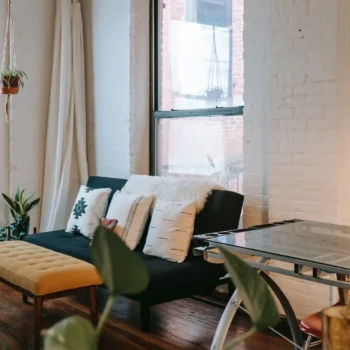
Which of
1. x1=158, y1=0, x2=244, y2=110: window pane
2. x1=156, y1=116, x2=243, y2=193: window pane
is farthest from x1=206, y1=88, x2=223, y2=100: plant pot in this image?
x1=156, y1=116, x2=243, y2=193: window pane

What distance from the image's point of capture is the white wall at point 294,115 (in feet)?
9.08

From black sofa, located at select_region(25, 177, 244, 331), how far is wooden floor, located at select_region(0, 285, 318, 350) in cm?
15

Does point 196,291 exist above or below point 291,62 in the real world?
below

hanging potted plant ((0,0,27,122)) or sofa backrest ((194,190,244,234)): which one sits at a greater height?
hanging potted plant ((0,0,27,122))

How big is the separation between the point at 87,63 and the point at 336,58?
8.36ft

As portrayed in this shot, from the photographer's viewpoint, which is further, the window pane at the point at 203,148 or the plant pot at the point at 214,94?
the plant pot at the point at 214,94

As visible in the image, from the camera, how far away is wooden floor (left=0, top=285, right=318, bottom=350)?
283 centimetres

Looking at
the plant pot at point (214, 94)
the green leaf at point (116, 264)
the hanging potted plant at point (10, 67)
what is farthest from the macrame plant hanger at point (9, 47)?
the green leaf at point (116, 264)

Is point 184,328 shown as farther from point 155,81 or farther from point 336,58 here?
point 155,81

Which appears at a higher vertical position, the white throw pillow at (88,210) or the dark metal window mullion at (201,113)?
the dark metal window mullion at (201,113)

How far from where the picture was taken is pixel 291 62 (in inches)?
116

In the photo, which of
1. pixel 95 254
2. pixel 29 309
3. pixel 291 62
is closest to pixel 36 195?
pixel 29 309

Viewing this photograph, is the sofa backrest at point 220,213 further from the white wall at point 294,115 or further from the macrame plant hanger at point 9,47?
the macrame plant hanger at point 9,47

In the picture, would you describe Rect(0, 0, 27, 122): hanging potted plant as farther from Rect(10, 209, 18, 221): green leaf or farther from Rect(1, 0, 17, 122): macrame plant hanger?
Rect(10, 209, 18, 221): green leaf
